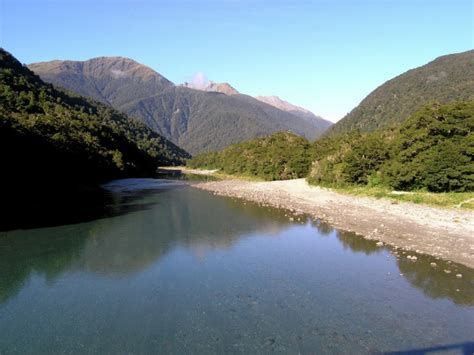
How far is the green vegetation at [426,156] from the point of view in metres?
37.3

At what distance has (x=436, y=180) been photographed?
3834 cm

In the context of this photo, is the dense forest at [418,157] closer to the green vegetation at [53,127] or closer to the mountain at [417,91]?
the green vegetation at [53,127]

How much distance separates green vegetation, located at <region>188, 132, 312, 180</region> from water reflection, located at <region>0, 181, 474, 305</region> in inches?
1673

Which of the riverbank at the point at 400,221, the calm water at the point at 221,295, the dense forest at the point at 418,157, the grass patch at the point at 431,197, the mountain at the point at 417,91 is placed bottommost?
the calm water at the point at 221,295

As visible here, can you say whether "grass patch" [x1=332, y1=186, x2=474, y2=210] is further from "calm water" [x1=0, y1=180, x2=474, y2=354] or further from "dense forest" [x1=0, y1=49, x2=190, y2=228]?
"dense forest" [x1=0, y1=49, x2=190, y2=228]

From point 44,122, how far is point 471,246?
232 feet

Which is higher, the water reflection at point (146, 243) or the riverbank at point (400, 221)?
the riverbank at point (400, 221)

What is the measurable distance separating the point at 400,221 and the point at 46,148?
50186 mm

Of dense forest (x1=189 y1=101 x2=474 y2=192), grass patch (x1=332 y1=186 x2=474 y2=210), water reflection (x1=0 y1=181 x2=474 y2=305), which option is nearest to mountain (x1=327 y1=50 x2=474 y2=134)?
dense forest (x1=189 y1=101 x2=474 y2=192)

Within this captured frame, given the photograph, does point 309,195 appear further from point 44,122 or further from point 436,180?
point 44,122

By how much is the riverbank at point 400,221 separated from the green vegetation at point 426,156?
15.0ft

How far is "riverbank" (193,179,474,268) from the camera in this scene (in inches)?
883

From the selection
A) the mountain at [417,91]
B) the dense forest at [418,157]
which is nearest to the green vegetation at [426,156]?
the dense forest at [418,157]

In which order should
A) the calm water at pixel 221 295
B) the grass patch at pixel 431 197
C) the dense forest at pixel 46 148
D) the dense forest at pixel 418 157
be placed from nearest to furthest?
the calm water at pixel 221 295, the grass patch at pixel 431 197, the dense forest at pixel 418 157, the dense forest at pixel 46 148
